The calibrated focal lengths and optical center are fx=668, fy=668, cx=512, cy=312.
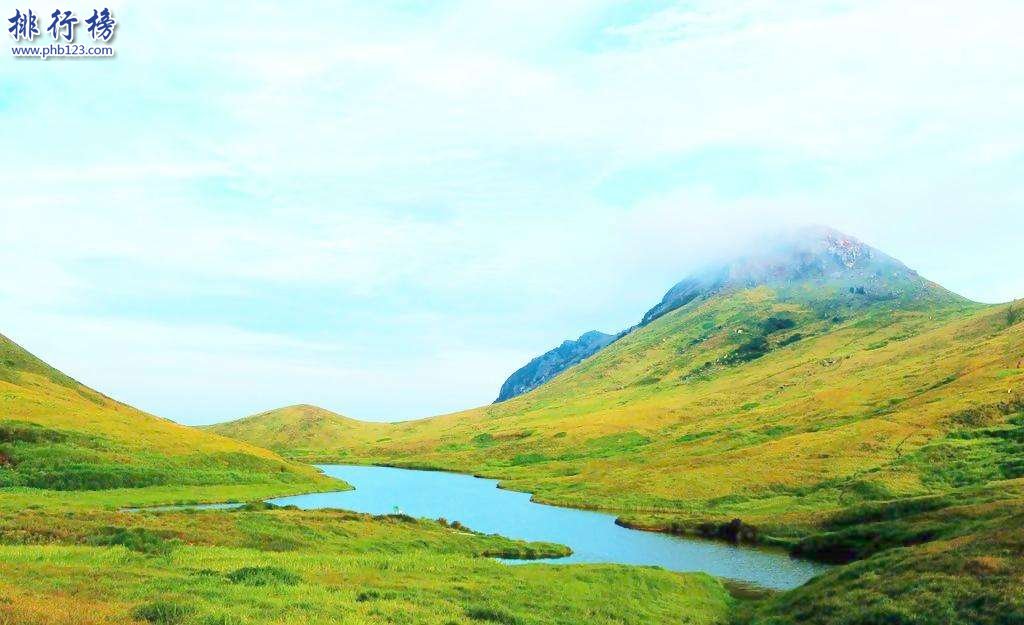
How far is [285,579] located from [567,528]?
6809 centimetres

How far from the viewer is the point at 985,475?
99.9 meters

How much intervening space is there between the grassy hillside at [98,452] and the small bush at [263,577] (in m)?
56.5

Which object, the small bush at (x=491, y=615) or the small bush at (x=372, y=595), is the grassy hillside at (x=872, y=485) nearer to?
the small bush at (x=491, y=615)

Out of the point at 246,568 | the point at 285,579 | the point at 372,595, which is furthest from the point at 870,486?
the point at 246,568

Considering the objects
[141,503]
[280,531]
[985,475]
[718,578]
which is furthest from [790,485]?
[141,503]

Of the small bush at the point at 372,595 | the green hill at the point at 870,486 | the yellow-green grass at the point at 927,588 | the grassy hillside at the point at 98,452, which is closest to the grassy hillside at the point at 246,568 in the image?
the small bush at the point at 372,595

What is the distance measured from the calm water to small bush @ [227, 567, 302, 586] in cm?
4043

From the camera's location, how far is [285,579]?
124 ft

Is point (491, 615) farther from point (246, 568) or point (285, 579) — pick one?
point (246, 568)

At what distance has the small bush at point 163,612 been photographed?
87.0 ft

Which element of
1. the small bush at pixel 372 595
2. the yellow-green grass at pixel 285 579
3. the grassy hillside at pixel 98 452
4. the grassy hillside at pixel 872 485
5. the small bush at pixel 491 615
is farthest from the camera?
the grassy hillside at pixel 98 452

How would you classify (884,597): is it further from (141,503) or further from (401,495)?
(401,495)

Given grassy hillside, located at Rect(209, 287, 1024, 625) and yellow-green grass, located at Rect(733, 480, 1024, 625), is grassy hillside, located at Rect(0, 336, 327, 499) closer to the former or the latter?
grassy hillside, located at Rect(209, 287, 1024, 625)

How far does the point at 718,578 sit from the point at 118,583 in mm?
51839
